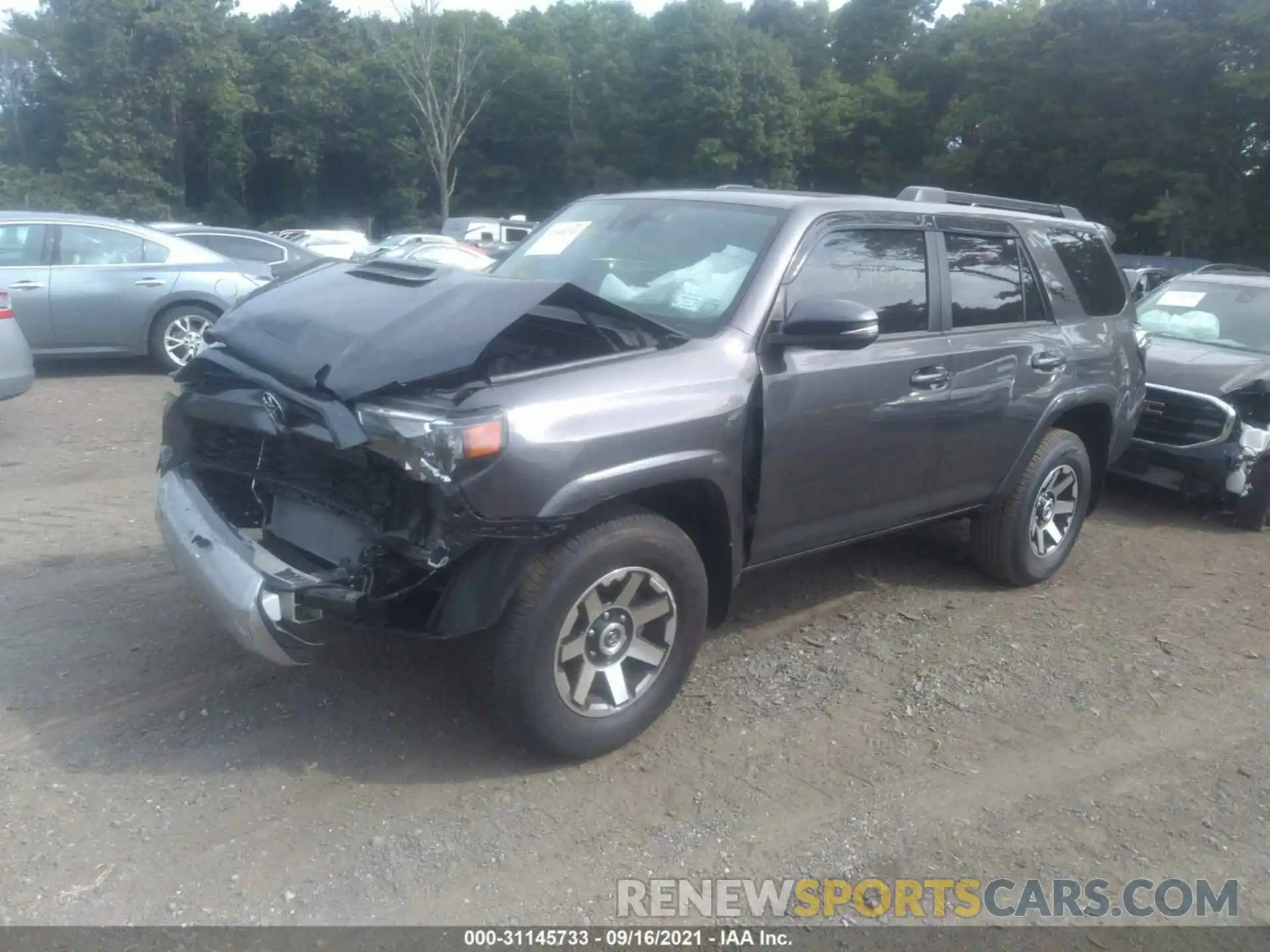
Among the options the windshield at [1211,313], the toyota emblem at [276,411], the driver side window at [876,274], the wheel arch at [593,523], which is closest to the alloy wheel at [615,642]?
the wheel arch at [593,523]

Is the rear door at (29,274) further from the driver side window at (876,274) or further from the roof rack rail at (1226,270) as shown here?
the roof rack rail at (1226,270)

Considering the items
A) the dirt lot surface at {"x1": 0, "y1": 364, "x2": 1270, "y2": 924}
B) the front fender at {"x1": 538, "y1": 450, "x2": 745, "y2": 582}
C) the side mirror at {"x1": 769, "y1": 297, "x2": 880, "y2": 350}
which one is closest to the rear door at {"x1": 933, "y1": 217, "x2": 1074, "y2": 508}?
the dirt lot surface at {"x1": 0, "y1": 364, "x2": 1270, "y2": 924}

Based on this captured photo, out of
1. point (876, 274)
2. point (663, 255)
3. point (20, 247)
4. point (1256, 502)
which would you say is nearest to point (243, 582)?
point (663, 255)

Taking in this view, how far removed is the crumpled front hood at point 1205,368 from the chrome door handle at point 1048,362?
8.42 ft

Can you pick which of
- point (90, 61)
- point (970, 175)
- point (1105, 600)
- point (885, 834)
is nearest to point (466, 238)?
point (970, 175)

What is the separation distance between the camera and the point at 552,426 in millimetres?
3557

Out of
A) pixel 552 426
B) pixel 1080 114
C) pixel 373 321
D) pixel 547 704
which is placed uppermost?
pixel 1080 114

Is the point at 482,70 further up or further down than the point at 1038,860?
further up

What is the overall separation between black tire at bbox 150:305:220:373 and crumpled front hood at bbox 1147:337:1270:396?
27.2ft

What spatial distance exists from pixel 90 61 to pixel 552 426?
5257 centimetres

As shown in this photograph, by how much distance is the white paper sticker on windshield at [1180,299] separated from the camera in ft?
29.2

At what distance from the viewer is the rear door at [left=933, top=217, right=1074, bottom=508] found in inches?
201

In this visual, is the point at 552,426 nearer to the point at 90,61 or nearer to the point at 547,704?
the point at 547,704

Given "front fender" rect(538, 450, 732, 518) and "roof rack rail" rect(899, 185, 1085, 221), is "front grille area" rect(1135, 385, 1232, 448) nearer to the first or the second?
"roof rack rail" rect(899, 185, 1085, 221)
